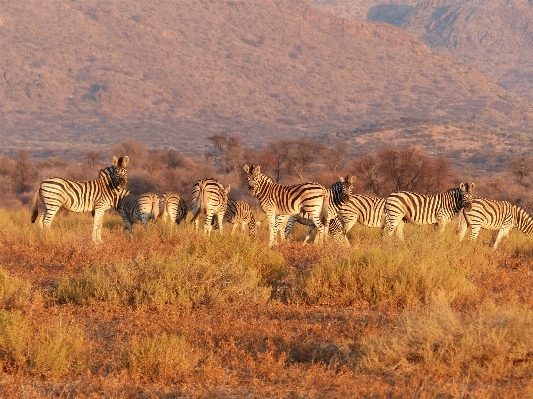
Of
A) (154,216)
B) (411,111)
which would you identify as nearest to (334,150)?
(154,216)

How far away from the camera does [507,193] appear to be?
37.4 m

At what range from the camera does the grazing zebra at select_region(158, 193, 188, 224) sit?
66.6ft

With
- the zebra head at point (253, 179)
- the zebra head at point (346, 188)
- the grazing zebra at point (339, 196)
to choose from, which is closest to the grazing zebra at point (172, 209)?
the zebra head at point (253, 179)

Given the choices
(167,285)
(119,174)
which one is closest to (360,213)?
(119,174)

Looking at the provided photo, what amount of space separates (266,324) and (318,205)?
8.16m

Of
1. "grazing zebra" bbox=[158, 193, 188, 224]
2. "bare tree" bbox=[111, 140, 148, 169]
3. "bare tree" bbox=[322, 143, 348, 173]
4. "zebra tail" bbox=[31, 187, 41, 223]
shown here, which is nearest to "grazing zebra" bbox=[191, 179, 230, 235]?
"grazing zebra" bbox=[158, 193, 188, 224]

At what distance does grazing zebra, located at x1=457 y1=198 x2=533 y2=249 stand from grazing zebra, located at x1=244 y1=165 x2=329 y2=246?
321cm

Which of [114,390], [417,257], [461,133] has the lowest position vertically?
[114,390]

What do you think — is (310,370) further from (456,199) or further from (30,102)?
(30,102)

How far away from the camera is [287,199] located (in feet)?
58.0

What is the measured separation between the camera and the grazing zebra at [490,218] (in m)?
18.0

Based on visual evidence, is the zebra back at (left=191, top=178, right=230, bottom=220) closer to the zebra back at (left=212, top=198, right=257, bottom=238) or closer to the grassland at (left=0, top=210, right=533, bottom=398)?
the zebra back at (left=212, top=198, right=257, bottom=238)

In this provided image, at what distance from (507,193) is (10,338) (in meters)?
32.5

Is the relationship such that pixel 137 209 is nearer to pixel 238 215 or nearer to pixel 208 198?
pixel 208 198
